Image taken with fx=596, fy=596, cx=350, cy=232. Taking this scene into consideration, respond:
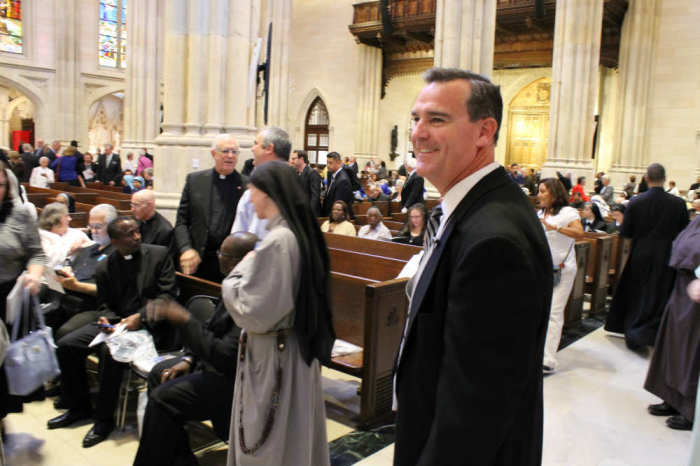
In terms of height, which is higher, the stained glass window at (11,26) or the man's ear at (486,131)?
the stained glass window at (11,26)

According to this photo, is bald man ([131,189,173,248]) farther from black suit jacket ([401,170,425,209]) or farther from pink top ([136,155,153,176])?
pink top ([136,155,153,176])

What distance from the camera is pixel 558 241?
5.42 metres

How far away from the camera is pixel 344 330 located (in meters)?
4.66

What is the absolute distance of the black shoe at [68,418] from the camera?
12.9 ft

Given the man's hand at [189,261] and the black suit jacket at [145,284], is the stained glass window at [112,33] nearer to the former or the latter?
the black suit jacket at [145,284]

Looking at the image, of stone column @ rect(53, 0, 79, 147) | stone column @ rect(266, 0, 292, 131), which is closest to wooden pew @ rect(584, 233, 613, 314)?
stone column @ rect(266, 0, 292, 131)

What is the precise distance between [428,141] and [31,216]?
2.94 metres

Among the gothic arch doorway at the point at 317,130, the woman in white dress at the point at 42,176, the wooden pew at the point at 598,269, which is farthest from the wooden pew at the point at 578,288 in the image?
the gothic arch doorway at the point at 317,130

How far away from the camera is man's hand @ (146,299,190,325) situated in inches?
113

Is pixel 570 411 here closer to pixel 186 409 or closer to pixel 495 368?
pixel 186 409

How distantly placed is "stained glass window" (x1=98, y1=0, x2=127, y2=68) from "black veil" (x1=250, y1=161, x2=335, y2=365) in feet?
82.2

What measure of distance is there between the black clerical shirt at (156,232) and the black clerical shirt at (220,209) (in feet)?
1.39

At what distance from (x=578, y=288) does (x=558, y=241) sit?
179cm

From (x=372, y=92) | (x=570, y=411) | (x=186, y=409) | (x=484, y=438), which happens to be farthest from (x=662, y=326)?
(x=372, y=92)
